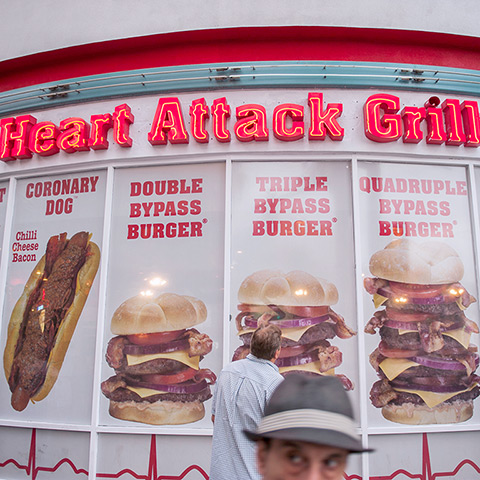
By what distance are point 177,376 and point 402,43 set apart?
5.55m

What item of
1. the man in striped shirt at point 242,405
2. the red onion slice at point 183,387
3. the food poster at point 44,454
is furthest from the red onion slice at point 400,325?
the food poster at point 44,454

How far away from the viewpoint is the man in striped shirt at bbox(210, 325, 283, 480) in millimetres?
A: 2709

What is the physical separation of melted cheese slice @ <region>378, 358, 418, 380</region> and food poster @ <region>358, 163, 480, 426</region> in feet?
0.04

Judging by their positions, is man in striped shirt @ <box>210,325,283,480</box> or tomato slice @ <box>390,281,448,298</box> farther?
tomato slice @ <box>390,281,448,298</box>

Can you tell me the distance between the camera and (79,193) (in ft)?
19.8

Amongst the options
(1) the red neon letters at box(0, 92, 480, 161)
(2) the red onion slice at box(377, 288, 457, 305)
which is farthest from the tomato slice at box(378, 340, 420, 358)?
(1) the red neon letters at box(0, 92, 480, 161)

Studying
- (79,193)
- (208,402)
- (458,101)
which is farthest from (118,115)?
(458,101)

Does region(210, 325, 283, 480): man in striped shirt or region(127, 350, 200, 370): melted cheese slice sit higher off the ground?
region(127, 350, 200, 370): melted cheese slice

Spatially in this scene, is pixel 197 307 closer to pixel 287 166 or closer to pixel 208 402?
pixel 208 402

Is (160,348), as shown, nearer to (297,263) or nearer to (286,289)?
(286,289)

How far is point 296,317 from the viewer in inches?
208

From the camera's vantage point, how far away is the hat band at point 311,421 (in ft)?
3.65

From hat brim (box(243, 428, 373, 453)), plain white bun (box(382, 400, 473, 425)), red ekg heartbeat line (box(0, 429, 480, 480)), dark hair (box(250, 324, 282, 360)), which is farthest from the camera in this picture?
plain white bun (box(382, 400, 473, 425))

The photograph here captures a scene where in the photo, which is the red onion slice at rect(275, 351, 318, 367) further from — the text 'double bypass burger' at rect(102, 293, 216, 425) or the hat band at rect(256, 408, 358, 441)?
the hat band at rect(256, 408, 358, 441)
